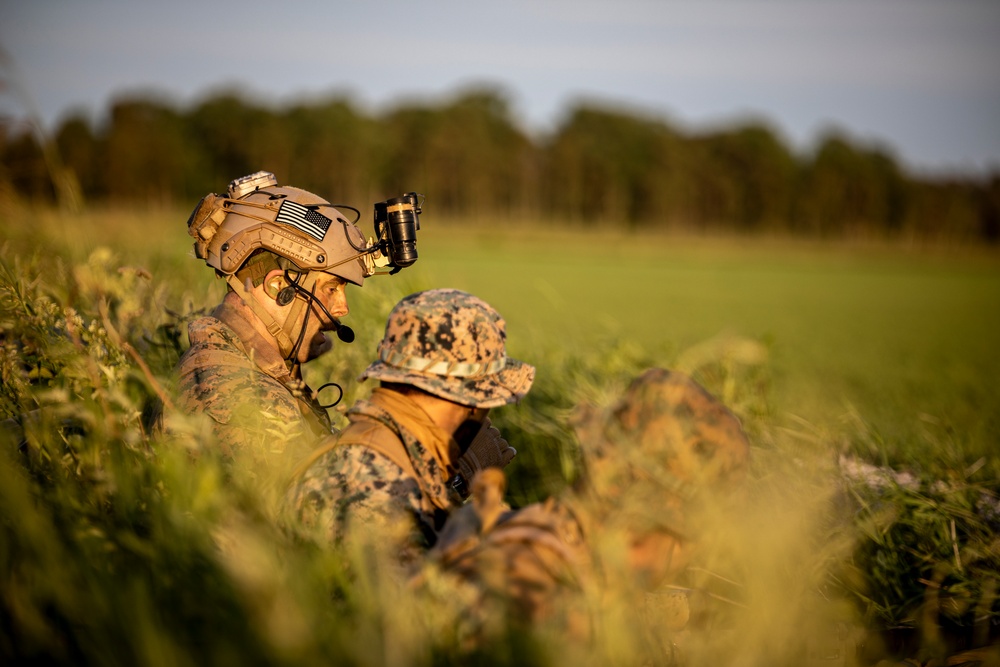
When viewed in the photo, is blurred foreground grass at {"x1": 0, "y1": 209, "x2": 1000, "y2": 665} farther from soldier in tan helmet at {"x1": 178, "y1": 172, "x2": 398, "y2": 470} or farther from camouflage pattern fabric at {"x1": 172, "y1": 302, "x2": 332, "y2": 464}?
soldier in tan helmet at {"x1": 178, "y1": 172, "x2": 398, "y2": 470}

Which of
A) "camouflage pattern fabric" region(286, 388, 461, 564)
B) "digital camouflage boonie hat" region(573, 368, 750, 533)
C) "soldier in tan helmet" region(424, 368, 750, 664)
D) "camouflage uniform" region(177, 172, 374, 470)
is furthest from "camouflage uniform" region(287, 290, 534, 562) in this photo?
"camouflage uniform" region(177, 172, 374, 470)

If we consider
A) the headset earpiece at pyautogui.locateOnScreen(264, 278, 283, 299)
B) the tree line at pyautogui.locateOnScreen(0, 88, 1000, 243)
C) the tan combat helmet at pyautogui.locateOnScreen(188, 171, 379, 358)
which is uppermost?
A: the tan combat helmet at pyautogui.locateOnScreen(188, 171, 379, 358)

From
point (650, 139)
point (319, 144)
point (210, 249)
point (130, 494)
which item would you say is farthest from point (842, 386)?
point (650, 139)

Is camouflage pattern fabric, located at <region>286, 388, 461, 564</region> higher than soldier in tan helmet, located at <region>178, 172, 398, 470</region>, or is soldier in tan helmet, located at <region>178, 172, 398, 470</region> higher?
soldier in tan helmet, located at <region>178, 172, 398, 470</region>

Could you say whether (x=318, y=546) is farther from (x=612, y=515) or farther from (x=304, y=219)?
(x=304, y=219)

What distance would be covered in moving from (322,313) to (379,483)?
1638 mm

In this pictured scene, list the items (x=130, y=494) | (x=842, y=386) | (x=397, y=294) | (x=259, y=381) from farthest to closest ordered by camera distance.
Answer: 1. (x=842, y=386)
2. (x=397, y=294)
3. (x=259, y=381)
4. (x=130, y=494)

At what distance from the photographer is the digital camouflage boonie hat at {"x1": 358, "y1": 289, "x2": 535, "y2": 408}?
2.76 metres

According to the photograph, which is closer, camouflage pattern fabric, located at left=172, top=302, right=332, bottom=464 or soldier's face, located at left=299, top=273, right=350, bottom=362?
camouflage pattern fabric, located at left=172, top=302, right=332, bottom=464

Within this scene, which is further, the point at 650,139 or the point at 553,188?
the point at 650,139

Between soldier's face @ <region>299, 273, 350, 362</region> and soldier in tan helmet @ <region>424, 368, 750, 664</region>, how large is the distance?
6.51 feet

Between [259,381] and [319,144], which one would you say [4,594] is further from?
[319,144]

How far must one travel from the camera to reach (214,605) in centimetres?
210

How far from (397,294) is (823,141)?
111 metres
